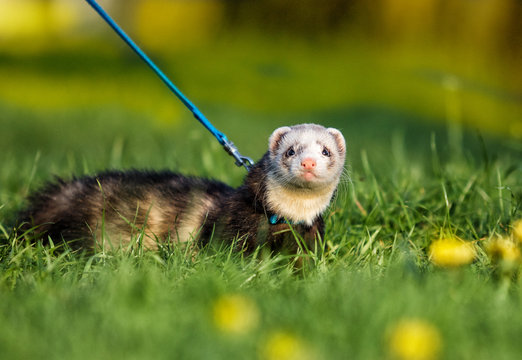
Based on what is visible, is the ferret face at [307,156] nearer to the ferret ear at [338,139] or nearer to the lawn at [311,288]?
the ferret ear at [338,139]

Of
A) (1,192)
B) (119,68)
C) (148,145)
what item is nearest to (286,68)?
(119,68)

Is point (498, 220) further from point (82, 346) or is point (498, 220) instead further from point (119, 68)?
point (119, 68)

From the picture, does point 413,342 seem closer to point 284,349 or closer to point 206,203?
point 284,349

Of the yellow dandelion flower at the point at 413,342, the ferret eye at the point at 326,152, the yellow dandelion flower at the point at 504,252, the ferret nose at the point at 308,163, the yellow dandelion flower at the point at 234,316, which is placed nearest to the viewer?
the yellow dandelion flower at the point at 413,342

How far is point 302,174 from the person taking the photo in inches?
136

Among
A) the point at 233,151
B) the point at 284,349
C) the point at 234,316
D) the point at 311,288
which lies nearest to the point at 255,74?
the point at 233,151

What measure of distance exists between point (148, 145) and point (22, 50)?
12281 millimetres

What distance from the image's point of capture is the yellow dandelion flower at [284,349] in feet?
6.28

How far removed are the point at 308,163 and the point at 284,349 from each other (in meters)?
1.61

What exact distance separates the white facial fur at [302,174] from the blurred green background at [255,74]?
1.96 metres

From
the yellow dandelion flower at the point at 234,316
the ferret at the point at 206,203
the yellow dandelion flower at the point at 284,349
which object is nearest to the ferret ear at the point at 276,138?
the ferret at the point at 206,203

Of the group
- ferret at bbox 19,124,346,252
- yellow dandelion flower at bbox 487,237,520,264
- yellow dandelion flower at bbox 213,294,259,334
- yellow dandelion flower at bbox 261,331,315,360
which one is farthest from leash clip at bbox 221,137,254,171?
yellow dandelion flower at bbox 261,331,315,360

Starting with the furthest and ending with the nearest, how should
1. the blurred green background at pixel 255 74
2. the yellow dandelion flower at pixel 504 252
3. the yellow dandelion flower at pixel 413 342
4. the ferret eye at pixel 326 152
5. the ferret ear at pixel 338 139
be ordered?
1. the blurred green background at pixel 255 74
2. the ferret ear at pixel 338 139
3. the ferret eye at pixel 326 152
4. the yellow dandelion flower at pixel 504 252
5. the yellow dandelion flower at pixel 413 342

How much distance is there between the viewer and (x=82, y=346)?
2.07m
